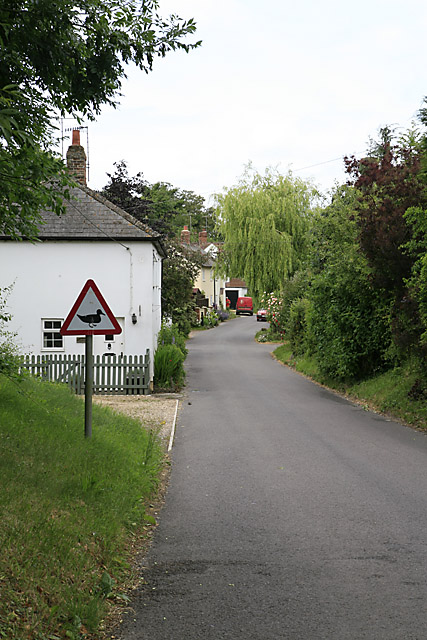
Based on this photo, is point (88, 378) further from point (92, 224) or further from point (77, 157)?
point (77, 157)

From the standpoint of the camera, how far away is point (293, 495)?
876cm

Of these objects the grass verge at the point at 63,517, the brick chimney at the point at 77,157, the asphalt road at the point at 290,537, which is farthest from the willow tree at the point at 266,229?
the grass verge at the point at 63,517

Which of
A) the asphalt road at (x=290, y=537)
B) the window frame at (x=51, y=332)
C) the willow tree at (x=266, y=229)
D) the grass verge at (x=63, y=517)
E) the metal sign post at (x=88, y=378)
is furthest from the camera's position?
the willow tree at (x=266, y=229)

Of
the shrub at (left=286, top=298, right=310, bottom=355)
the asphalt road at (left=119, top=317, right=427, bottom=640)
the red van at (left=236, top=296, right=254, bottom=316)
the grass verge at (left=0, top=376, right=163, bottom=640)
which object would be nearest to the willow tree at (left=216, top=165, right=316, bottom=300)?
the shrub at (left=286, top=298, right=310, bottom=355)

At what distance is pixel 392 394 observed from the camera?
1752 cm

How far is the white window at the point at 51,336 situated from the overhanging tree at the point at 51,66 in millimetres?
14684

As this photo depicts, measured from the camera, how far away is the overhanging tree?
19.5 feet

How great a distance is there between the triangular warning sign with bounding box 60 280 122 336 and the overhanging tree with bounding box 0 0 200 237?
56.6 inches

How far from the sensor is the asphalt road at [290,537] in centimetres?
489

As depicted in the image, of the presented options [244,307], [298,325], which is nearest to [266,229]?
[298,325]

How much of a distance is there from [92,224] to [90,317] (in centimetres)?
1368

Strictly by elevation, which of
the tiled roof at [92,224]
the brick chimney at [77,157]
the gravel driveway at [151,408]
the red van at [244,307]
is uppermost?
the brick chimney at [77,157]

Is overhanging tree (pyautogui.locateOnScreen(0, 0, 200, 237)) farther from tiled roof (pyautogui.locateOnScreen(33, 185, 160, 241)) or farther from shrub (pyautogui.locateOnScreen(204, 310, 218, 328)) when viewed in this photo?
shrub (pyautogui.locateOnScreen(204, 310, 218, 328))

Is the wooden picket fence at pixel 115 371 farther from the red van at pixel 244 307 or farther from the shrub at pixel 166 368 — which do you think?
the red van at pixel 244 307
